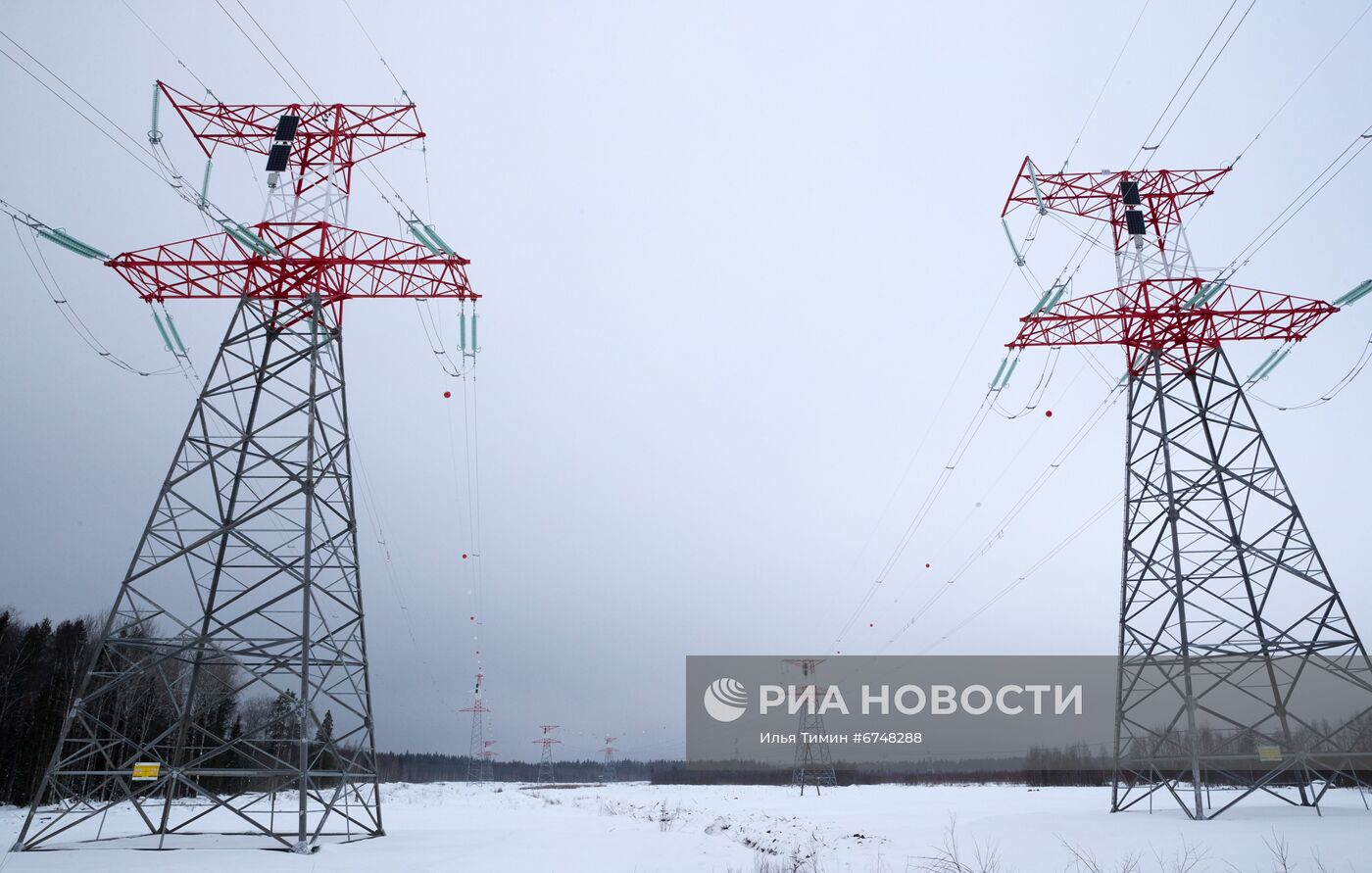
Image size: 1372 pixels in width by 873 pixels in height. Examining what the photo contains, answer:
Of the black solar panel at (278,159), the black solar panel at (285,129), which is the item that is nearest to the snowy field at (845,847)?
the black solar panel at (278,159)

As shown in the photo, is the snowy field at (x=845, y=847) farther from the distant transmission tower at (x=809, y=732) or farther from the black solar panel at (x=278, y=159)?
the distant transmission tower at (x=809, y=732)

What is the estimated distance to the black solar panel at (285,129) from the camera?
18188 mm

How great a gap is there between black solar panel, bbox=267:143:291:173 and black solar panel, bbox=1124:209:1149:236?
791 inches

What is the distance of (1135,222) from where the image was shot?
21625mm

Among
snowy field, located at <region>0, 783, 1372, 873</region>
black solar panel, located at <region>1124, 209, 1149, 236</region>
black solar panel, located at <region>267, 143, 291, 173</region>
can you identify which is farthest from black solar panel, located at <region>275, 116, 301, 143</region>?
black solar panel, located at <region>1124, 209, 1149, 236</region>

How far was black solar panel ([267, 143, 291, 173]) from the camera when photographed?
18031mm

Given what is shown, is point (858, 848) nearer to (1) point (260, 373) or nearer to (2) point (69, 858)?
(2) point (69, 858)

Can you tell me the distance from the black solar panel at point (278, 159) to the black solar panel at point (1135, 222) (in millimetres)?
20103

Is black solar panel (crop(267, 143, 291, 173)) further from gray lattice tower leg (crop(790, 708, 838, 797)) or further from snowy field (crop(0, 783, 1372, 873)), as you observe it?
gray lattice tower leg (crop(790, 708, 838, 797))

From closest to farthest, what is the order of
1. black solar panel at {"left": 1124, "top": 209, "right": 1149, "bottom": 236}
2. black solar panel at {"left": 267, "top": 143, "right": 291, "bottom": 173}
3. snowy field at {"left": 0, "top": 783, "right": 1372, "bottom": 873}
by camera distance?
1. snowy field at {"left": 0, "top": 783, "right": 1372, "bottom": 873}
2. black solar panel at {"left": 267, "top": 143, "right": 291, "bottom": 173}
3. black solar panel at {"left": 1124, "top": 209, "right": 1149, "bottom": 236}

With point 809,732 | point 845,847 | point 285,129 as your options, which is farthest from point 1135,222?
point 809,732

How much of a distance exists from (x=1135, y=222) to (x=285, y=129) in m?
20.3

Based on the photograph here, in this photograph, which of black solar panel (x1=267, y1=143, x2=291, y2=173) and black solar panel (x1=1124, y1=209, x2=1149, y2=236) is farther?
black solar panel (x1=1124, y1=209, x2=1149, y2=236)

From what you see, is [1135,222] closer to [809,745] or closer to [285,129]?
[285,129]
